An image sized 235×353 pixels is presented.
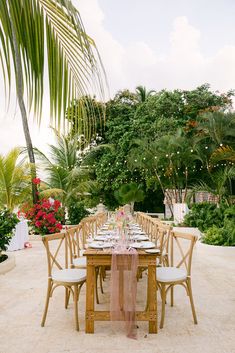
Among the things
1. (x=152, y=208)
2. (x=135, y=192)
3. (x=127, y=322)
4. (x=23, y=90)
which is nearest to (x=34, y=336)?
(x=127, y=322)

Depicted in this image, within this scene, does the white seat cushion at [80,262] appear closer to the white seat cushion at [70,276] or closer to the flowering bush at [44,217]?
the white seat cushion at [70,276]

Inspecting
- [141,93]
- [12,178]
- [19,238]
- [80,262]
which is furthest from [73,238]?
[141,93]

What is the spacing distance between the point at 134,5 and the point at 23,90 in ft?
2.25

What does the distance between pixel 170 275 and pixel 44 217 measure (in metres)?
6.75

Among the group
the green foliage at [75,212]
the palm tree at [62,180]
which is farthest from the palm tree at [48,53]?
the green foliage at [75,212]

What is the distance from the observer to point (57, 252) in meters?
3.96

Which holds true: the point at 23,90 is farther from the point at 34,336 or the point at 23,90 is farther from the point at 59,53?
the point at 34,336

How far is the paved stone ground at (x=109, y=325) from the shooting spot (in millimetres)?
2959

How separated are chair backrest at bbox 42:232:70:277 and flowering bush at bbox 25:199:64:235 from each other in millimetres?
491

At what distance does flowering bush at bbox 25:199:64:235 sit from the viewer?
32.6ft

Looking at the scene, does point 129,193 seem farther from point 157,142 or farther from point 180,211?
point 180,211

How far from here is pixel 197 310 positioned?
392 cm

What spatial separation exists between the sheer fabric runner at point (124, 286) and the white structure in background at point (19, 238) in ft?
17.7

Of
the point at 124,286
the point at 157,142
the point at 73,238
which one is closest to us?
the point at 124,286
